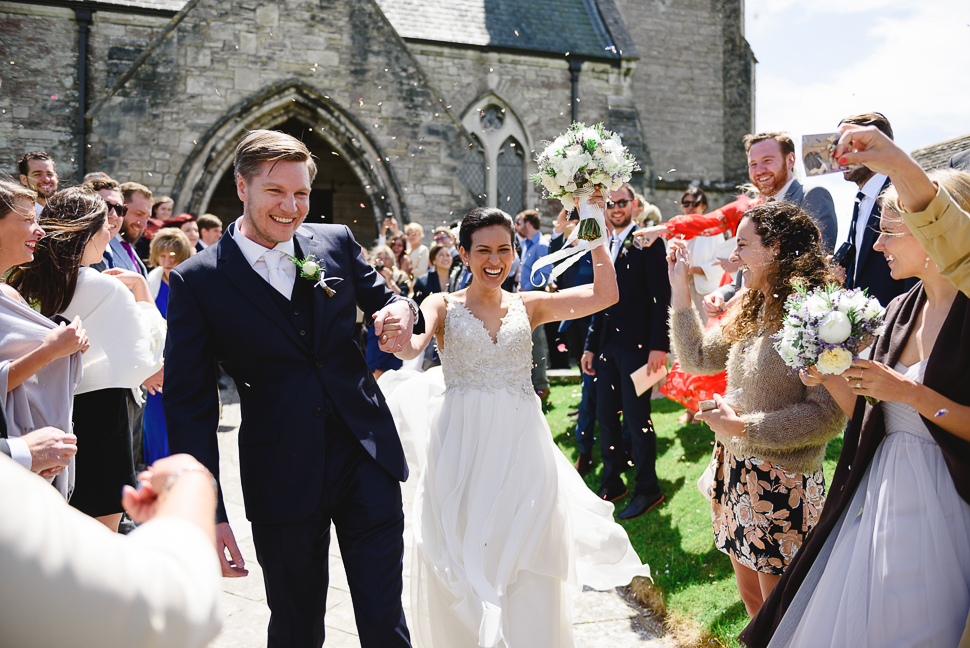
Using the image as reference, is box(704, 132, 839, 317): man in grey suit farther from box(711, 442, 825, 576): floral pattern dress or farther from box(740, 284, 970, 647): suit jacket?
box(740, 284, 970, 647): suit jacket

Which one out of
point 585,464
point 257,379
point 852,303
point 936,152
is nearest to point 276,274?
point 257,379

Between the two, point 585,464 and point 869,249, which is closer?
point 869,249

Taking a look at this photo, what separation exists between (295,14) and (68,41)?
18.8 feet

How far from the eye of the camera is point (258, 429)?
2.72 m

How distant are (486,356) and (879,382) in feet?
6.04

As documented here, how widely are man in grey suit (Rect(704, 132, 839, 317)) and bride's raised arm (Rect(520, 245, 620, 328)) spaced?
4.74ft

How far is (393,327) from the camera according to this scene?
2.77m

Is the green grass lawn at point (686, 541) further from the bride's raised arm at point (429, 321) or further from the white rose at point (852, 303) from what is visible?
the bride's raised arm at point (429, 321)

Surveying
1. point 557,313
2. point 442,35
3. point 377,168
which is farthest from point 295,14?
point 557,313

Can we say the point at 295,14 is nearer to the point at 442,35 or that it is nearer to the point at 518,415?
the point at 442,35

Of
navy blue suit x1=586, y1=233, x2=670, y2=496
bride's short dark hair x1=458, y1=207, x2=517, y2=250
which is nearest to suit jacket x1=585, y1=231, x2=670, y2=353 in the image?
navy blue suit x1=586, y1=233, x2=670, y2=496

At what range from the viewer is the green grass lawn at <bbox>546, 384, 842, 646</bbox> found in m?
4.01

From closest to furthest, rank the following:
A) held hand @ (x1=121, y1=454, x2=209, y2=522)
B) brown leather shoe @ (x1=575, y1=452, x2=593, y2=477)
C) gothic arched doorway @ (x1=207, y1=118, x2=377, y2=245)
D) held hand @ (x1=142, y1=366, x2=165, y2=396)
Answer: held hand @ (x1=121, y1=454, x2=209, y2=522) < held hand @ (x1=142, y1=366, x2=165, y2=396) < brown leather shoe @ (x1=575, y1=452, x2=593, y2=477) < gothic arched doorway @ (x1=207, y1=118, x2=377, y2=245)

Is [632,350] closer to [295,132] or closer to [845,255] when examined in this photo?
[845,255]
